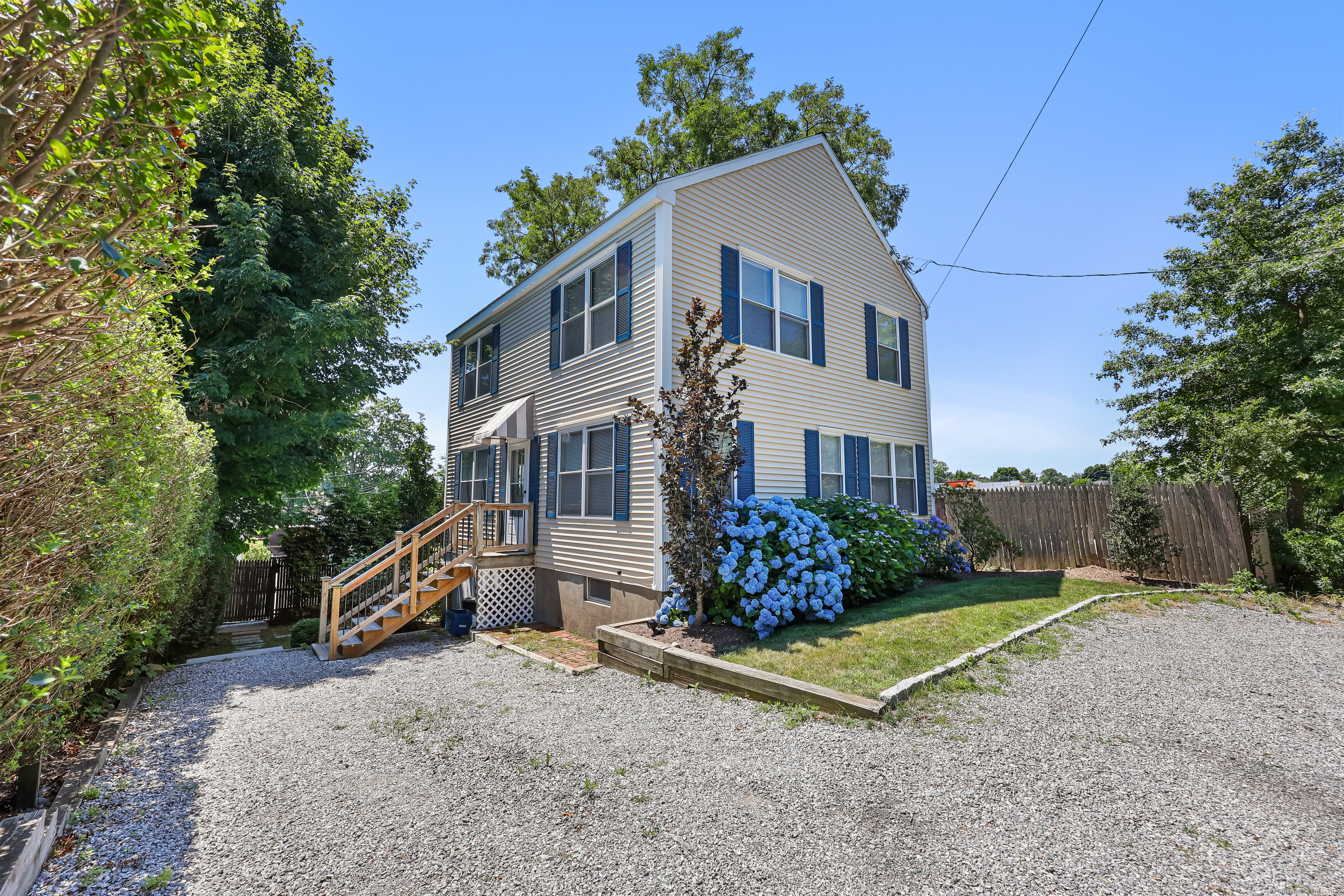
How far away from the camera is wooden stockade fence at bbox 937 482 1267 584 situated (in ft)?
32.0

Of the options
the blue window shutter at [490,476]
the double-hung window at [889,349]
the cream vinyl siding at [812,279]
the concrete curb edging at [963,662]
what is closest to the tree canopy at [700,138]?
the cream vinyl siding at [812,279]

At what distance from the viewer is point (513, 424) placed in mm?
10516

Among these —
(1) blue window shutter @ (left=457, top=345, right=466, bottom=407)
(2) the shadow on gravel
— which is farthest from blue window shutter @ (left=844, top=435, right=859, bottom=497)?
(1) blue window shutter @ (left=457, top=345, right=466, bottom=407)

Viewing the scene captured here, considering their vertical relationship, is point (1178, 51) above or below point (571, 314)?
above

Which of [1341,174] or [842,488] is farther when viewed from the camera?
[1341,174]

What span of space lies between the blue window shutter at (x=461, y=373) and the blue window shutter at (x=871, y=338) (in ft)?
31.1

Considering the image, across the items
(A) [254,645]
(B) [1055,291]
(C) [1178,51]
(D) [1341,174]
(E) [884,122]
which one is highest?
(E) [884,122]

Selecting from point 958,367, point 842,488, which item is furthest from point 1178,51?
point 842,488

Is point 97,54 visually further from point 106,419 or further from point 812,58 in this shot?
point 812,58

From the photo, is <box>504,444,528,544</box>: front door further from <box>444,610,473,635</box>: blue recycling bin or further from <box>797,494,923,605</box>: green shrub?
<box>797,494,923,605</box>: green shrub

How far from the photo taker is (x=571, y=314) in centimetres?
1009

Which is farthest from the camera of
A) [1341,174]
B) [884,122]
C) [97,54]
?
[884,122]

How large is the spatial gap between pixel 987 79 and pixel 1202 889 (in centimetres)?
1102

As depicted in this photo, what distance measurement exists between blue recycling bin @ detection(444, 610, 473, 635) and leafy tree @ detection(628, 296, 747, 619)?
4462mm
